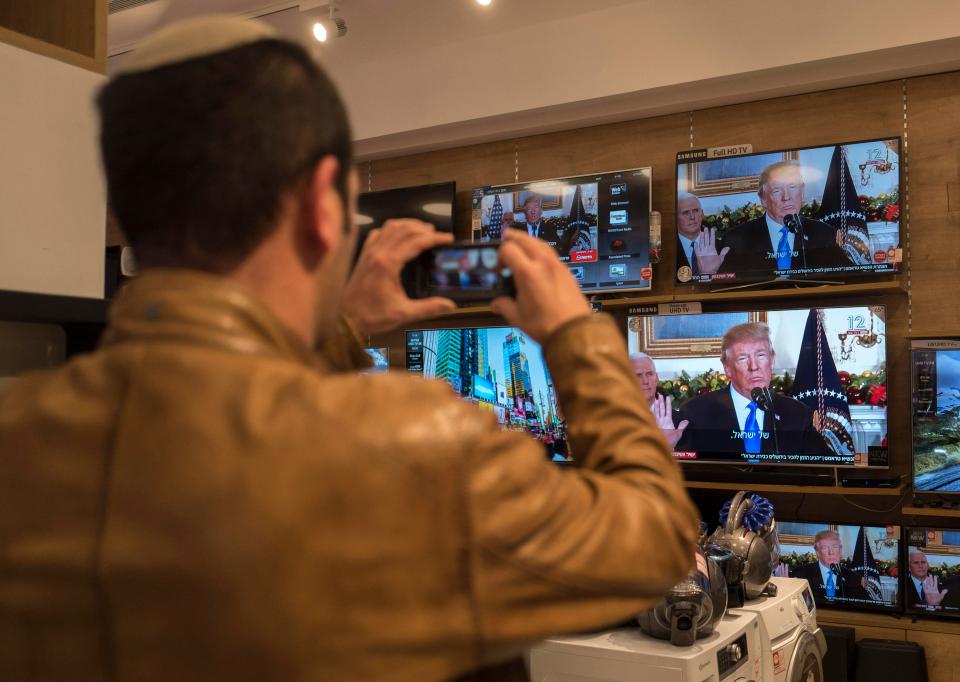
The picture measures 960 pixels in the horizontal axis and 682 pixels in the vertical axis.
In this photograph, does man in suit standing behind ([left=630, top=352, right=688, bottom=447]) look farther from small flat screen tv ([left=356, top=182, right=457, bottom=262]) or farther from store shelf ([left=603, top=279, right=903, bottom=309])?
small flat screen tv ([left=356, top=182, right=457, bottom=262])

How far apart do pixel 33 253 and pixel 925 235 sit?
4.01 meters

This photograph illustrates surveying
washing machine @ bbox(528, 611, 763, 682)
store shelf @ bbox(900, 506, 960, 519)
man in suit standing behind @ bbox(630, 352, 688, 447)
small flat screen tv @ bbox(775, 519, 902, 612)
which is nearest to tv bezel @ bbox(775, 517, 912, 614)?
small flat screen tv @ bbox(775, 519, 902, 612)

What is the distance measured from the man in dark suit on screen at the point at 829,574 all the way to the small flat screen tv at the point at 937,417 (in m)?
0.46

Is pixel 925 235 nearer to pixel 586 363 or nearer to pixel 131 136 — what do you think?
pixel 586 363

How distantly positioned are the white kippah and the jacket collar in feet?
0.55

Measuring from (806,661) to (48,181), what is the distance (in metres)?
2.54

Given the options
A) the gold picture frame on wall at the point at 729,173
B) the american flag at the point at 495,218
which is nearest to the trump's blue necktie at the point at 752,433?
the gold picture frame on wall at the point at 729,173

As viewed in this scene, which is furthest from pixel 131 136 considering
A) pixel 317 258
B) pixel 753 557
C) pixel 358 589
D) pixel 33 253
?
→ pixel 753 557

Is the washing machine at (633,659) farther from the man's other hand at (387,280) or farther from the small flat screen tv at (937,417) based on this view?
the small flat screen tv at (937,417)

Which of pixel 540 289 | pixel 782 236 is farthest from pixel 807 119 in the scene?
pixel 540 289

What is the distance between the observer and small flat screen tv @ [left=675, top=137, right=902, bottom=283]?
4.05 metres

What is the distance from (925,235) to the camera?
4.13m

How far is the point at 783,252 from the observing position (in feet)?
Answer: 13.9

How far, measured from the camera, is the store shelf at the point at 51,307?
1162 mm
